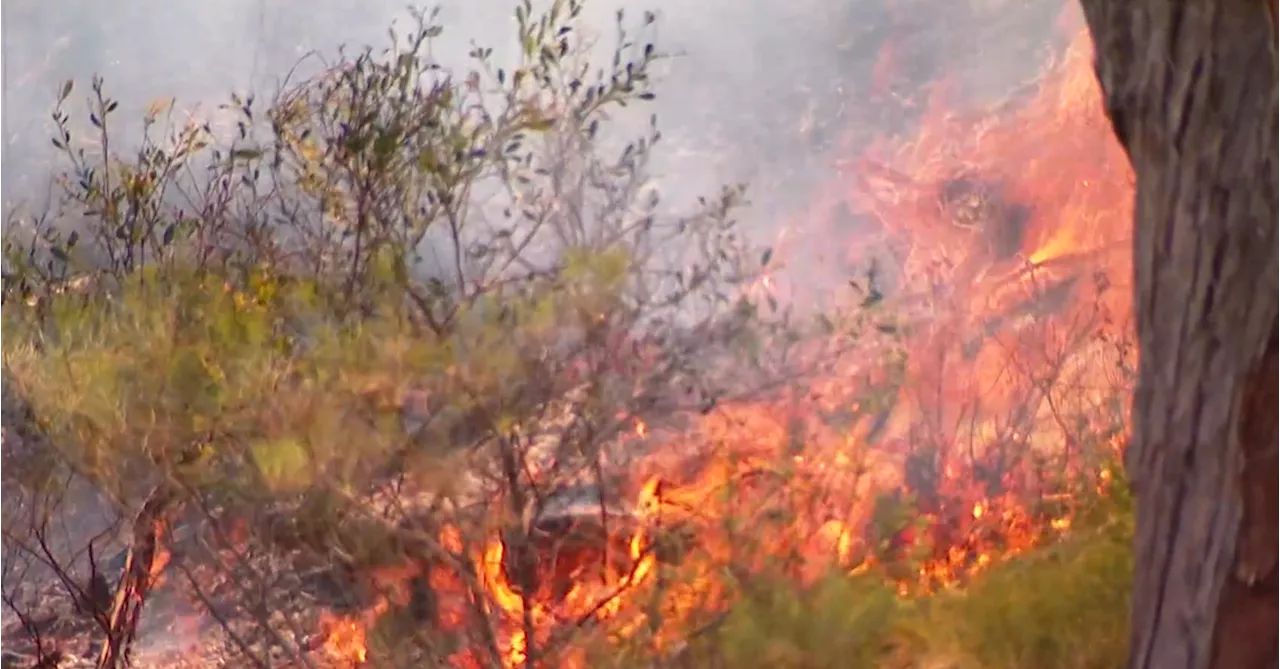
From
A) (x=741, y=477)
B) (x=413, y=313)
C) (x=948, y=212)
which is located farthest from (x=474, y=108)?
(x=948, y=212)

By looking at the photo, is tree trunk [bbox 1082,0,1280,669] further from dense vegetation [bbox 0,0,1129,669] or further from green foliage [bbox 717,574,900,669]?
green foliage [bbox 717,574,900,669]

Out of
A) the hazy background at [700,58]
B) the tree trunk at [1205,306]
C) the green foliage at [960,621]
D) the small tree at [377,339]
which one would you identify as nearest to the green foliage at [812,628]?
the green foliage at [960,621]

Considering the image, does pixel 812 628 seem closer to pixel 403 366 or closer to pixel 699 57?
pixel 403 366

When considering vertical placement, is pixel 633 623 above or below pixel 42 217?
below

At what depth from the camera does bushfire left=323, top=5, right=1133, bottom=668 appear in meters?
1.18

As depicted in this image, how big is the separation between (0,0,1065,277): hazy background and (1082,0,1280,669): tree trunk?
2.66ft

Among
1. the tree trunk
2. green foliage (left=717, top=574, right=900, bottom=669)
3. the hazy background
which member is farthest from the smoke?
the tree trunk

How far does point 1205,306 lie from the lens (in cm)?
Answer: 67

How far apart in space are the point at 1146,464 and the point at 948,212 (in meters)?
0.94

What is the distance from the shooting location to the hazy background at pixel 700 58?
146 cm

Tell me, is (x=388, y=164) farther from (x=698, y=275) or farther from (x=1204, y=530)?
(x=1204, y=530)

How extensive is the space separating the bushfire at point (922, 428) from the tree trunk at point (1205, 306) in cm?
46

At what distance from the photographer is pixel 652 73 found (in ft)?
4.96

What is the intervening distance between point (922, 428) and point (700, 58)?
622 millimetres
